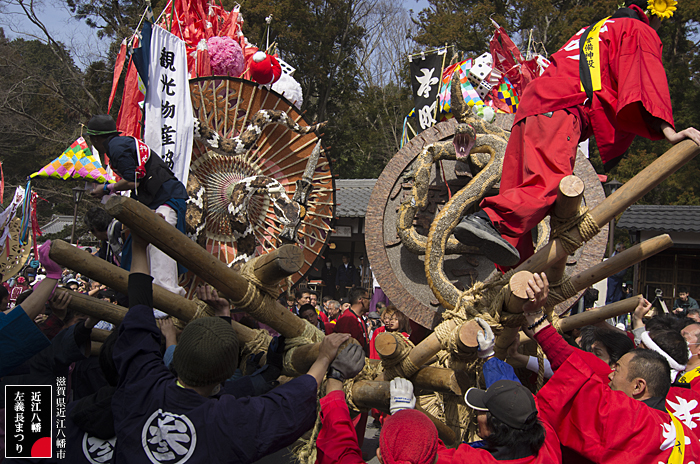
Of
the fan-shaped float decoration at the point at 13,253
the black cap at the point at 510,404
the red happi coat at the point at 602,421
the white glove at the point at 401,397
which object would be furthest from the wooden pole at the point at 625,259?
the fan-shaped float decoration at the point at 13,253

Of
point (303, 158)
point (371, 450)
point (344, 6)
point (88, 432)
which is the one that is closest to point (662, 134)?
point (88, 432)

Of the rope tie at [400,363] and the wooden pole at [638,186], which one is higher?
the wooden pole at [638,186]

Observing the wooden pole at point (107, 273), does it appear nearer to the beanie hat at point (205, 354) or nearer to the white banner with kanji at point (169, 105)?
the beanie hat at point (205, 354)

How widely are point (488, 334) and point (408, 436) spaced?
85 centimetres

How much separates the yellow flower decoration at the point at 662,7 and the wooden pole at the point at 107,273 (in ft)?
9.54

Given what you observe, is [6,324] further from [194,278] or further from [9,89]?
[9,89]

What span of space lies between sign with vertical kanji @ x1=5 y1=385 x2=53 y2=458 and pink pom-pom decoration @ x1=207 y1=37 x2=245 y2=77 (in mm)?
3867

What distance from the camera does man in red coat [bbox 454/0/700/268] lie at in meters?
2.59

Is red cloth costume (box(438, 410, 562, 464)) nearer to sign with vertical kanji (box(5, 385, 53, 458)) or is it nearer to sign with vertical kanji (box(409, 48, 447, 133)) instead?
sign with vertical kanji (box(5, 385, 53, 458))

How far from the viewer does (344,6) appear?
63.8 feet

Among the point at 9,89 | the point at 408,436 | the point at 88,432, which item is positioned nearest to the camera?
the point at 408,436

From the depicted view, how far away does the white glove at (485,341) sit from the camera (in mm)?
2652

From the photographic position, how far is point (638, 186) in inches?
97.3

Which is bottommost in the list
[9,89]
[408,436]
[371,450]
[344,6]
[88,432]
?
[371,450]
